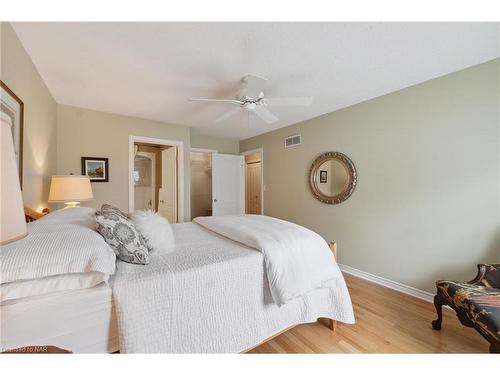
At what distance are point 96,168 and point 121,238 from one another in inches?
94.8

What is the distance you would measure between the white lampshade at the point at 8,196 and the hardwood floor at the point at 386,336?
5.26 feet

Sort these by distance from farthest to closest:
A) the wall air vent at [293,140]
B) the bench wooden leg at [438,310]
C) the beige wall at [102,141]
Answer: the wall air vent at [293,140] < the beige wall at [102,141] < the bench wooden leg at [438,310]

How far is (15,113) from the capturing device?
1426 mm

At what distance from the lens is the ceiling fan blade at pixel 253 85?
1948 mm

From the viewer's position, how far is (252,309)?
132 centimetres

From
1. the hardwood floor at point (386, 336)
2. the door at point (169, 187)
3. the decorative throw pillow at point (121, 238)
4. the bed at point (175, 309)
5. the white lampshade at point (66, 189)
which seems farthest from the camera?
the door at point (169, 187)

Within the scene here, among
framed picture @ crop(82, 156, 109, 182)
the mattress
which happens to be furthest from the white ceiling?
the mattress

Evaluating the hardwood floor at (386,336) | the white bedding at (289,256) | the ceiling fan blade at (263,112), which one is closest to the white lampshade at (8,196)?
the white bedding at (289,256)

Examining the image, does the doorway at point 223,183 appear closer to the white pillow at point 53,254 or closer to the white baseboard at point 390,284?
the white baseboard at point 390,284

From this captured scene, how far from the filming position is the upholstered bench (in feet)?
4.03

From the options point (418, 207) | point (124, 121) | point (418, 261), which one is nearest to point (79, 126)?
point (124, 121)

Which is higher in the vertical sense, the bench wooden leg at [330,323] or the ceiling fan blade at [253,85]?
the ceiling fan blade at [253,85]

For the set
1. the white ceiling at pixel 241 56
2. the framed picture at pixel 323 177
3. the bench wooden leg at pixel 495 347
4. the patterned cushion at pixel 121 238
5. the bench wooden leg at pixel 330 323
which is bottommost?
the bench wooden leg at pixel 330 323

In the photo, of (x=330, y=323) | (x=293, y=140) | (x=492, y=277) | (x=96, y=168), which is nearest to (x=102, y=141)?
(x=96, y=168)
